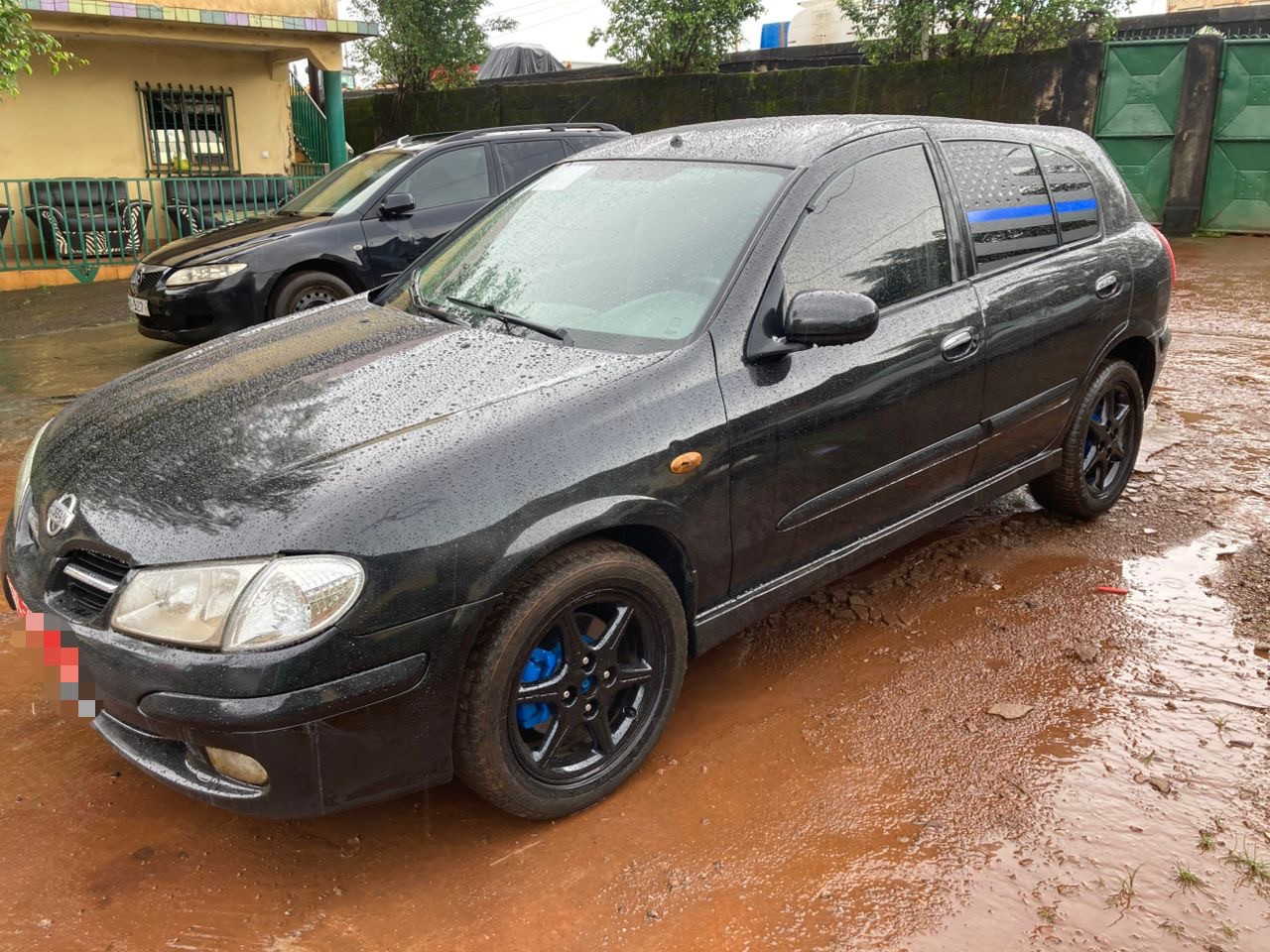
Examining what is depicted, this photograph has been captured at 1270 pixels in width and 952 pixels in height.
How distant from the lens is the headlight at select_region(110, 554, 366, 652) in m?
2.18

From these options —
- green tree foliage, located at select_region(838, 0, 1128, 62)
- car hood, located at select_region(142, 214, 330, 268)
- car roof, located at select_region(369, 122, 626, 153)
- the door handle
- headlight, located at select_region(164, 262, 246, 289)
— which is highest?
green tree foliage, located at select_region(838, 0, 1128, 62)

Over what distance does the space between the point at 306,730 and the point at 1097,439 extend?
3.65 metres

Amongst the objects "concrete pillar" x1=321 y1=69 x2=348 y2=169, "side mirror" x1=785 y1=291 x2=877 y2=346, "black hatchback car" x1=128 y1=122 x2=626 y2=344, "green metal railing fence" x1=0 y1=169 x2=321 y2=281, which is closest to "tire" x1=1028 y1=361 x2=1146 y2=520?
"side mirror" x1=785 y1=291 x2=877 y2=346

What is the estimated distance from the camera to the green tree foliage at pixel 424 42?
18136 millimetres

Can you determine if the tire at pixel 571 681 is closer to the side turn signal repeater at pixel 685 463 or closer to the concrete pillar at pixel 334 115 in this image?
the side turn signal repeater at pixel 685 463

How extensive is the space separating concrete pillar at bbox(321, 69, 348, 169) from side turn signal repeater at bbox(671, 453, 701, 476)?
13.2 m

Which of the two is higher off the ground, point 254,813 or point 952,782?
point 254,813

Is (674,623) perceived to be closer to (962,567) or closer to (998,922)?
(998,922)

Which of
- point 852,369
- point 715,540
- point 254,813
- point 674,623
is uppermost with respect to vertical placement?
point 852,369

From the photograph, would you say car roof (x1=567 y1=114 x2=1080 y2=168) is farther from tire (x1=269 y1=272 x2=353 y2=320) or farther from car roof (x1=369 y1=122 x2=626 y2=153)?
car roof (x1=369 y1=122 x2=626 y2=153)

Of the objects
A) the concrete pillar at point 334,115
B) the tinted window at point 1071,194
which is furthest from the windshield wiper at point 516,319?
the concrete pillar at point 334,115

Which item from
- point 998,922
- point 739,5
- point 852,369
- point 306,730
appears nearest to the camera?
point 306,730

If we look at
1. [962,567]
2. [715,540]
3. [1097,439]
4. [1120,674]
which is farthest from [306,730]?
[1097,439]

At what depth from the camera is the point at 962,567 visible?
4215mm
